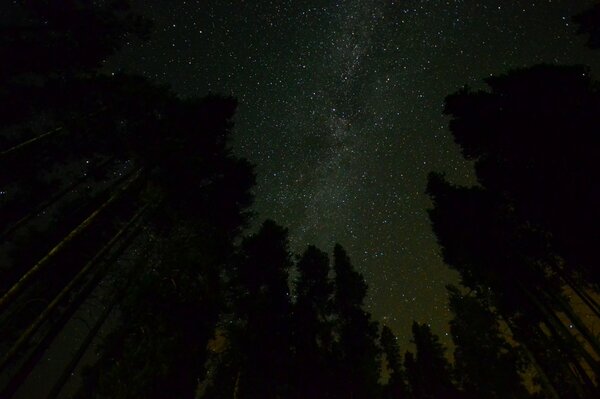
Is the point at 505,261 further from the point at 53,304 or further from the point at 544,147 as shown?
the point at 53,304

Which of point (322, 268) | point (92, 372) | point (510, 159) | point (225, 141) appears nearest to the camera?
point (510, 159)

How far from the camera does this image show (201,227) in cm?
1405

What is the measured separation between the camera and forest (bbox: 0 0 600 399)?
10.4 m

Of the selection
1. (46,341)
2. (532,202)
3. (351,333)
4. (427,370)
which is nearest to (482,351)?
(427,370)

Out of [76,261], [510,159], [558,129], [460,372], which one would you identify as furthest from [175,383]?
[460,372]

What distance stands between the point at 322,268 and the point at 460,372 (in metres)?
19.0

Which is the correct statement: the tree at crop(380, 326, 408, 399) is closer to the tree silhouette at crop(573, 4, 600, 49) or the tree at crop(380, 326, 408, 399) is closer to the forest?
the forest

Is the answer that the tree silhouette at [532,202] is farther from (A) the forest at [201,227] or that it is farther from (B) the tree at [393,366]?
(B) the tree at [393,366]

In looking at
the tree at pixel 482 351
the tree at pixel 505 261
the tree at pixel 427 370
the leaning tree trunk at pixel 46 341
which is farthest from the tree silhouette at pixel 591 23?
the tree at pixel 427 370

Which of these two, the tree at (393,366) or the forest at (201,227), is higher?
the tree at (393,366)

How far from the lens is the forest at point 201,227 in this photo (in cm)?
1042

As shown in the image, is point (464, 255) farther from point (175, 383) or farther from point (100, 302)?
point (100, 302)

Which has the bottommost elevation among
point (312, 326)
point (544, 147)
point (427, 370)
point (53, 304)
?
point (53, 304)

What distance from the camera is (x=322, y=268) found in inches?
827
